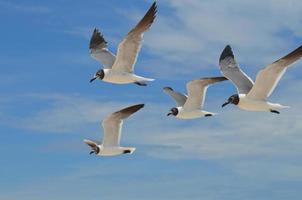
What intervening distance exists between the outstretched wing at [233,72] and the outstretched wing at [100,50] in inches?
192

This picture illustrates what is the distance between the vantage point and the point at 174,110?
112ft

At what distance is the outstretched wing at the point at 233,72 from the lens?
29.1m

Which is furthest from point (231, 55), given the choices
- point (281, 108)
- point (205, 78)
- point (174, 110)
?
point (281, 108)

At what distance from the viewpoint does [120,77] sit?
30.5 m

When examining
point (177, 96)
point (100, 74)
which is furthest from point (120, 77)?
point (177, 96)

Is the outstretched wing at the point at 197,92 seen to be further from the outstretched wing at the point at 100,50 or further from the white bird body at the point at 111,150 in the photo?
the outstretched wing at the point at 100,50

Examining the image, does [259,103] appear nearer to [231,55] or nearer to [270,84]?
[270,84]

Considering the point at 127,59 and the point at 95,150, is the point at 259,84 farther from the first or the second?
the point at 95,150

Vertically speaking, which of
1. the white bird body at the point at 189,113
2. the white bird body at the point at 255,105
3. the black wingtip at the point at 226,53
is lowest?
the white bird body at the point at 255,105

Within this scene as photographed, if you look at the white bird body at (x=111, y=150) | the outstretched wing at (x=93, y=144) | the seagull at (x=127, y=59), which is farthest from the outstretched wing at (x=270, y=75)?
the outstretched wing at (x=93, y=144)

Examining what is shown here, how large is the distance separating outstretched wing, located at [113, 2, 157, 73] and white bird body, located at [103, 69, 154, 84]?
189mm

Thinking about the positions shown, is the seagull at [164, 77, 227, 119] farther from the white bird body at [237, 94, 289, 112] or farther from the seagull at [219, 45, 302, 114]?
the white bird body at [237, 94, 289, 112]

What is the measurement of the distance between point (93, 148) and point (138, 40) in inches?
266

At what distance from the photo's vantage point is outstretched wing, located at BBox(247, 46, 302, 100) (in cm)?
2550
